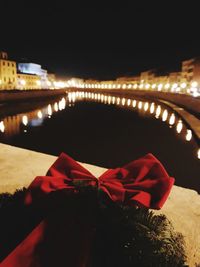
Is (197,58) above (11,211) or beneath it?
above

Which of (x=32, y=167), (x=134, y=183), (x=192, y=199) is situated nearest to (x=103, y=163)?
(x=32, y=167)

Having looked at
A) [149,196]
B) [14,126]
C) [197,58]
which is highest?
[197,58]

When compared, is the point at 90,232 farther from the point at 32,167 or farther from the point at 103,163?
the point at 103,163

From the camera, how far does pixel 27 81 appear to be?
6812 cm

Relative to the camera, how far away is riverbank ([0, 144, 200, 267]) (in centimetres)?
223

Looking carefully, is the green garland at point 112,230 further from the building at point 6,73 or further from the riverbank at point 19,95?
the building at point 6,73

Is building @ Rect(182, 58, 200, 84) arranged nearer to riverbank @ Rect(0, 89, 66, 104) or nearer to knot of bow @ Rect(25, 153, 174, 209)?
riverbank @ Rect(0, 89, 66, 104)

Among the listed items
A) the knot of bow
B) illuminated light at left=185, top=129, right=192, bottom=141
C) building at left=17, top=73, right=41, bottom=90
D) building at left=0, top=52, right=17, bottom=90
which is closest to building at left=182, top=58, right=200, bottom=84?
building at left=17, top=73, right=41, bottom=90

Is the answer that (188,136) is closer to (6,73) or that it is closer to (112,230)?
(112,230)

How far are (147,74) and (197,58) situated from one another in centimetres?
2999

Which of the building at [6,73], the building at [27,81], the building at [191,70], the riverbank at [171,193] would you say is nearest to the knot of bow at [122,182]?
the riverbank at [171,193]

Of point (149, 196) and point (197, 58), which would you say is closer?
point (149, 196)

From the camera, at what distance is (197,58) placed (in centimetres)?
5772

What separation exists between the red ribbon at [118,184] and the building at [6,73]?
59.8m
